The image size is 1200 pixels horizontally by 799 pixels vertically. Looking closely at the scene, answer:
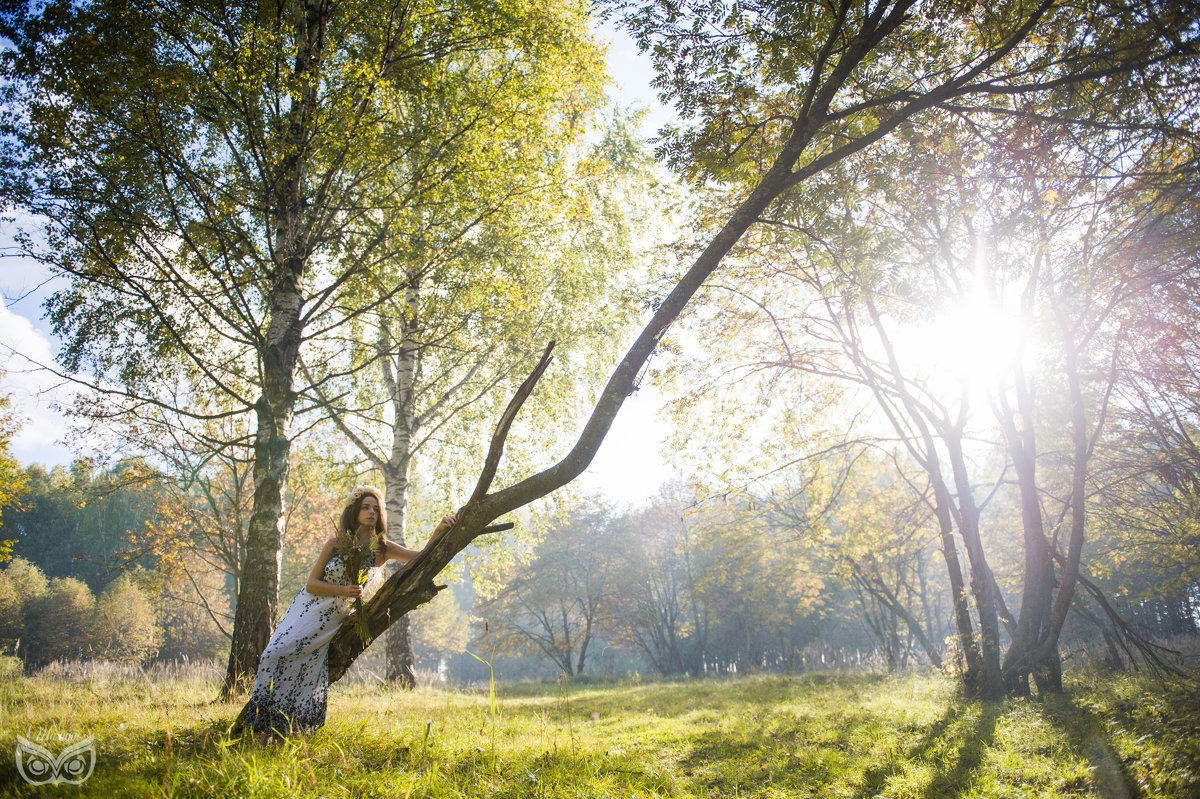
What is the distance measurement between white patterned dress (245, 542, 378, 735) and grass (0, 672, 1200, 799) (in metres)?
0.24

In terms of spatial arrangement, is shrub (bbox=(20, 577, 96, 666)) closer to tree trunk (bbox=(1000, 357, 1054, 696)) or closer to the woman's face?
the woman's face

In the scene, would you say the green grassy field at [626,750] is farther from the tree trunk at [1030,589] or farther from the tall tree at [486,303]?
the tall tree at [486,303]

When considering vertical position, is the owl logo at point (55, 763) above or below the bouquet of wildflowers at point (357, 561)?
below

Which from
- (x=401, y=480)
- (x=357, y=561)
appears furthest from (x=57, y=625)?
(x=357, y=561)

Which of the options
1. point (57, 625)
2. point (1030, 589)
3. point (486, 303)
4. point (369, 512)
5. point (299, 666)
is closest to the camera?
point (299, 666)

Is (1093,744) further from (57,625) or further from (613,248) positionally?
(57,625)

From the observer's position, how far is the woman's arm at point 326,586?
3965 millimetres

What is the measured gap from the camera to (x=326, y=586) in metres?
4.07

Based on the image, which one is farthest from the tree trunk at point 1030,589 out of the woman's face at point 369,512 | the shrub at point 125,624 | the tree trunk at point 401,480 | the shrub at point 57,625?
the shrub at point 57,625

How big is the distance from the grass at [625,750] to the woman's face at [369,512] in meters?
1.55

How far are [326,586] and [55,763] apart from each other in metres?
1.60

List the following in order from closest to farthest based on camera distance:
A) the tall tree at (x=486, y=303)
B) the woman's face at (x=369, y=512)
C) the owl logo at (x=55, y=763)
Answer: the owl logo at (x=55, y=763) → the woman's face at (x=369, y=512) → the tall tree at (x=486, y=303)

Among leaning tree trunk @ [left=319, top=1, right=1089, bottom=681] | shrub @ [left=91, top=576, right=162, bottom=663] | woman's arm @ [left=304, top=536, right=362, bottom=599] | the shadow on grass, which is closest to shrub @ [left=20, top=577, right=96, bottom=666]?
shrub @ [left=91, top=576, right=162, bottom=663]

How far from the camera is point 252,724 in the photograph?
144 inches
